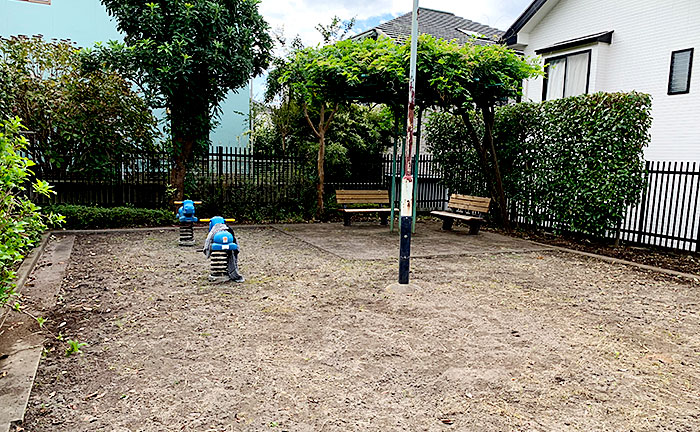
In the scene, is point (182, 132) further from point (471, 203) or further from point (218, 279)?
point (471, 203)

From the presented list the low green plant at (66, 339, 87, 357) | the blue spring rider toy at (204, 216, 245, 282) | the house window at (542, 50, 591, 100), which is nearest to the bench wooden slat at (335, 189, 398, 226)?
the blue spring rider toy at (204, 216, 245, 282)

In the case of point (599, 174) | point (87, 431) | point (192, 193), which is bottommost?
point (87, 431)

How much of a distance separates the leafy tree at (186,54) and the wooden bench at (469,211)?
235 inches

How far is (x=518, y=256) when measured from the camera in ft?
27.7

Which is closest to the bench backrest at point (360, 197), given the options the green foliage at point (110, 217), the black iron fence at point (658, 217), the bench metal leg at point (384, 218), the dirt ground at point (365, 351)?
the bench metal leg at point (384, 218)

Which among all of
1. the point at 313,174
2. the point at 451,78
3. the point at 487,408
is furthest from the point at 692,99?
the point at 487,408

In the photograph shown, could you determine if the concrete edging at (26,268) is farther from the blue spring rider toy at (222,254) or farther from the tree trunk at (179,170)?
the tree trunk at (179,170)

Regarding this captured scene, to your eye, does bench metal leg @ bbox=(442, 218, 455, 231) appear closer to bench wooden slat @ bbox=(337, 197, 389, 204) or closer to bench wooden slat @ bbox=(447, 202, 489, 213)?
bench wooden slat @ bbox=(447, 202, 489, 213)

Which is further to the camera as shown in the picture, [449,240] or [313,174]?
[313,174]

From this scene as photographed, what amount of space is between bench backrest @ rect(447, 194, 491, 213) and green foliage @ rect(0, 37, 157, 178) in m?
7.69

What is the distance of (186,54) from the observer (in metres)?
A: 10.7

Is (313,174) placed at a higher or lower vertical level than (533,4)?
lower

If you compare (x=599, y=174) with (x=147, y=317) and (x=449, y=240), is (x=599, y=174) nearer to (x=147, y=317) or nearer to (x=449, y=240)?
(x=449, y=240)

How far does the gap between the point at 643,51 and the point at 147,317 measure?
541 inches
